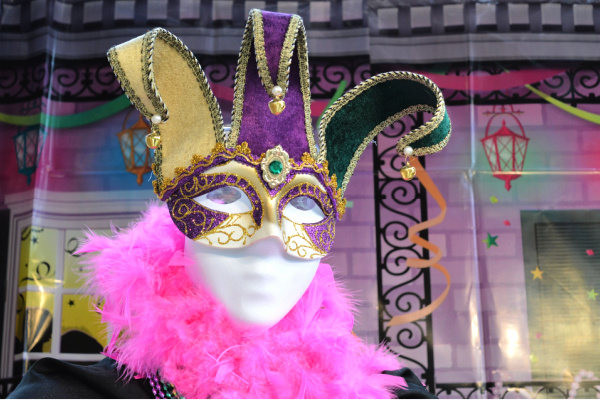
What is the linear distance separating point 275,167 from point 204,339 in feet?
1.07

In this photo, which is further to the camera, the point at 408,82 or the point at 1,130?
the point at 1,130

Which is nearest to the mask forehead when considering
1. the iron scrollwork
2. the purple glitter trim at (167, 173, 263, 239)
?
the purple glitter trim at (167, 173, 263, 239)

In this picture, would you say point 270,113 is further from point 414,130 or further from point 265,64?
point 414,130

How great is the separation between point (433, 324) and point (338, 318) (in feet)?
3.69

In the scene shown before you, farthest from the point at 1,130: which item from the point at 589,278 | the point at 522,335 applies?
the point at 589,278

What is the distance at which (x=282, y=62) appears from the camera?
1.14 metres

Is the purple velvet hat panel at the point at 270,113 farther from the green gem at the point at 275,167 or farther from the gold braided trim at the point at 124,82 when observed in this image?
the gold braided trim at the point at 124,82

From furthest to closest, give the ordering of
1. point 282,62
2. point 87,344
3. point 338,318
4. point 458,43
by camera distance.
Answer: point 458,43 < point 87,344 < point 338,318 < point 282,62

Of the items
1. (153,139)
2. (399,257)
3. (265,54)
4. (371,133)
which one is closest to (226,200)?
(153,139)

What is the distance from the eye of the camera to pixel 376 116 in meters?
1.36

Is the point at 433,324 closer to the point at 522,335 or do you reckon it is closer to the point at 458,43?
the point at 522,335

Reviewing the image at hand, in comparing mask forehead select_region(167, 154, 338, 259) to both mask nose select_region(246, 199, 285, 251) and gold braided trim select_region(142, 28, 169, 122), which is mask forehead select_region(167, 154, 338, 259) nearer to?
mask nose select_region(246, 199, 285, 251)

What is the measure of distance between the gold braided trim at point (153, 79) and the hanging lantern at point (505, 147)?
4.88ft

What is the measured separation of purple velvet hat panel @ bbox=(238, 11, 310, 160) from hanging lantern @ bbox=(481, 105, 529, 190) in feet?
4.51
